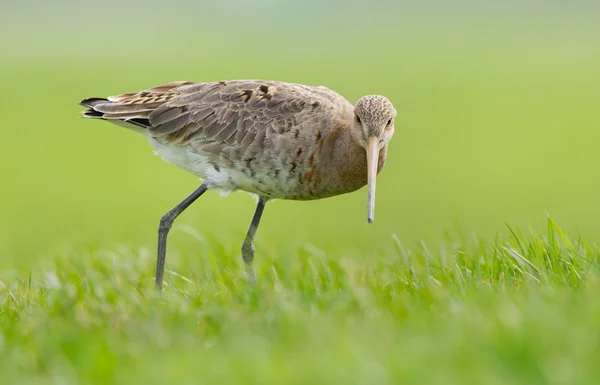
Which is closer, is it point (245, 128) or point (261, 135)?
point (261, 135)

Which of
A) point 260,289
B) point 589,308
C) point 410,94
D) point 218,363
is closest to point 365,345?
point 218,363

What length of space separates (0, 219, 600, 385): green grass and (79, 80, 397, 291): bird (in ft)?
2.15

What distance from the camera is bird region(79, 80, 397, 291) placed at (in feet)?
25.3

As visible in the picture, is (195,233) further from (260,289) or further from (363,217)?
(363,217)

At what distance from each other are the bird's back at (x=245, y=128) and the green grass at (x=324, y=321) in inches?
26.5

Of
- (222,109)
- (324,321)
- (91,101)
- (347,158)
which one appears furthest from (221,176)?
(324,321)

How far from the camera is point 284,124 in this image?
788 centimetres

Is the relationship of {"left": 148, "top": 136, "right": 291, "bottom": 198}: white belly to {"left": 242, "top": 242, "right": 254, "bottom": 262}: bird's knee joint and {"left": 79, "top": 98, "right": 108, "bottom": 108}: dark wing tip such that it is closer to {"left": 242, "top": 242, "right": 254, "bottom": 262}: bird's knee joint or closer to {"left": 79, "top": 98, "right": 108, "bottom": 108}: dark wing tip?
{"left": 242, "top": 242, "right": 254, "bottom": 262}: bird's knee joint

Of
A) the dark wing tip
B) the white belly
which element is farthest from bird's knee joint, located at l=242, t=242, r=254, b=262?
the dark wing tip

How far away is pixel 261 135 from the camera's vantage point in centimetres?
792

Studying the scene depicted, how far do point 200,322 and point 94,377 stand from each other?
1211mm

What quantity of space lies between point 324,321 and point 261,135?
10.5 ft

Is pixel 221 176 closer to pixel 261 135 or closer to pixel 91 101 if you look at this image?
pixel 261 135

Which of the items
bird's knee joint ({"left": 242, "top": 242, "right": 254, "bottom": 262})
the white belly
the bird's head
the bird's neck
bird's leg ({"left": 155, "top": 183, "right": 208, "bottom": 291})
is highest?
the bird's head
